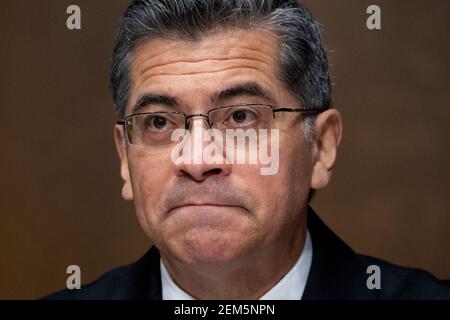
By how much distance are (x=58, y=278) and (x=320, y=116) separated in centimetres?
95

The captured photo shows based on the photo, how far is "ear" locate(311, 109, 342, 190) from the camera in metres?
2.01

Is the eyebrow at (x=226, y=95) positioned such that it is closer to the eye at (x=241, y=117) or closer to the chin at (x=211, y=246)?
the eye at (x=241, y=117)

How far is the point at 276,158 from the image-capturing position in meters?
1.87

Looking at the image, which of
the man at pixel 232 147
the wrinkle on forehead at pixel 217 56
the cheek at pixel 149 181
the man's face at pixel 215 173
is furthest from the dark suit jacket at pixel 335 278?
the wrinkle on forehead at pixel 217 56

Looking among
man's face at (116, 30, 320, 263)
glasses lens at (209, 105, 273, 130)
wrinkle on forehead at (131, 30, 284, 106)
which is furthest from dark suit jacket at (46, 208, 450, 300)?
wrinkle on forehead at (131, 30, 284, 106)

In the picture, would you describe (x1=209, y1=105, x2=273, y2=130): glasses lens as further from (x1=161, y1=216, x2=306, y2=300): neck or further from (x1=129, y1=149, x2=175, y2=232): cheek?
(x1=161, y1=216, x2=306, y2=300): neck

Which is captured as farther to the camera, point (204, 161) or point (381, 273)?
point (381, 273)

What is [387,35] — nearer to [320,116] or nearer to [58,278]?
[320,116]

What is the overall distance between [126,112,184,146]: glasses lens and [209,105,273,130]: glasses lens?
9cm

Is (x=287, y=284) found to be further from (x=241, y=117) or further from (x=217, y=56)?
(x=217, y=56)

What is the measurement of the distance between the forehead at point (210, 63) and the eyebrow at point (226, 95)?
0.01 m

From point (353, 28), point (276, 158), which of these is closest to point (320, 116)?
point (276, 158)

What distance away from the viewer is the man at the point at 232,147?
182 centimetres
